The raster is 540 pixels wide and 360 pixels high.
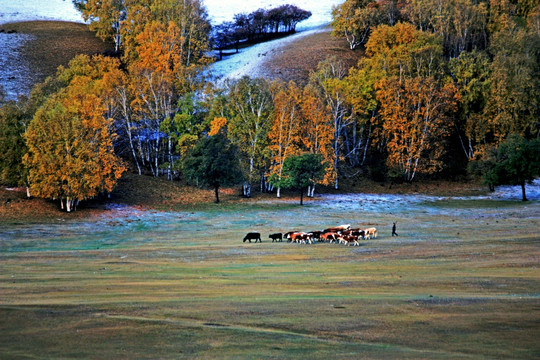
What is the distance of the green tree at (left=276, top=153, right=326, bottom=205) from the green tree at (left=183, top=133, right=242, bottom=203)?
7.00 meters

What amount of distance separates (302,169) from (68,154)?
29.8 metres

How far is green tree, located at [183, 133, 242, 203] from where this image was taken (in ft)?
227

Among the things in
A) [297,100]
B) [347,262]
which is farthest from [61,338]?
[297,100]

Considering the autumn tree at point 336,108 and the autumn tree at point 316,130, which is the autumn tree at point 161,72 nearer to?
the autumn tree at point 316,130

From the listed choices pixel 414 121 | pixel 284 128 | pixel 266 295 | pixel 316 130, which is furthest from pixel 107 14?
pixel 266 295

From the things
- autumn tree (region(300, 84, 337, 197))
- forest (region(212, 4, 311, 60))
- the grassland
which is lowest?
the grassland

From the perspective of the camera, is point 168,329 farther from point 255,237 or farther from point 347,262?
point 255,237

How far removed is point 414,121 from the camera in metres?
92.4

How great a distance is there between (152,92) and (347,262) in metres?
67.5

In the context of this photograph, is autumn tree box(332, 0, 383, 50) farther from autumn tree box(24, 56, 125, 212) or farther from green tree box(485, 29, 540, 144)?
autumn tree box(24, 56, 125, 212)

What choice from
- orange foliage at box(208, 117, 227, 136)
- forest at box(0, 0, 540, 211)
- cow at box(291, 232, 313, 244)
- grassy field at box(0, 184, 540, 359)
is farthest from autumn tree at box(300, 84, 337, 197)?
cow at box(291, 232, 313, 244)

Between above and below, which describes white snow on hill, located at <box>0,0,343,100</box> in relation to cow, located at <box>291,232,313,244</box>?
above

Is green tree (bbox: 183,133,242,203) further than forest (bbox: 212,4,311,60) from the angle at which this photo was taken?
No

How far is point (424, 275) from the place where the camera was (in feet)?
70.2
